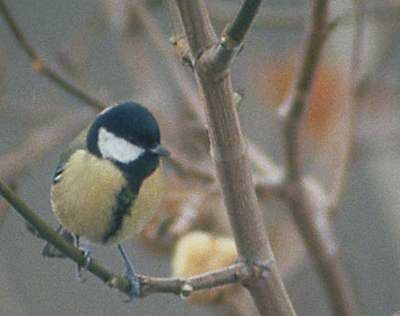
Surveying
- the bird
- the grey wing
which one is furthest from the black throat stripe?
the grey wing

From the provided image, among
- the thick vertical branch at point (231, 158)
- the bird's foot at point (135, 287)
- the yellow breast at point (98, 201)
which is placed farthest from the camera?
the yellow breast at point (98, 201)

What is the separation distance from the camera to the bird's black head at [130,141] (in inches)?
61.7

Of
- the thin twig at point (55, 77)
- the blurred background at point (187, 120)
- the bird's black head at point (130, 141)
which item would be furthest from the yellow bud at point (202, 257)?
the thin twig at point (55, 77)

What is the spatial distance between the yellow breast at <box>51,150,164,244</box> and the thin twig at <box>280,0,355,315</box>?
19 centimetres

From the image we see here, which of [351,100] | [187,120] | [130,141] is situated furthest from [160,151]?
[187,120]

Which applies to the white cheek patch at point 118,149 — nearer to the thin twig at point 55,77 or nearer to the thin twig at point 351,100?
the thin twig at point 55,77

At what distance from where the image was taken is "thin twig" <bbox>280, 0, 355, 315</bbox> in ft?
4.94

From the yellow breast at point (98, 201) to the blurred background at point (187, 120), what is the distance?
79mm

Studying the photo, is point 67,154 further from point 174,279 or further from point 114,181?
point 174,279

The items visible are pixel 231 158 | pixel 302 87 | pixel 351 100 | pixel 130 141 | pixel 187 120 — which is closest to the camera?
pixel 231 158

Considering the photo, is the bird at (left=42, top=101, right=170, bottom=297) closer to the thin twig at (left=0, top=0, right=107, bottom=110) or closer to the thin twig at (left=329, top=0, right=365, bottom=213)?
the thin twig at (left=0, top=0, right=107, bottom=110)

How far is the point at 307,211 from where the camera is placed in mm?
1606

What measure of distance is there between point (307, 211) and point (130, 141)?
10.6 inches

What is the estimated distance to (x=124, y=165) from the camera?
5.18ft
